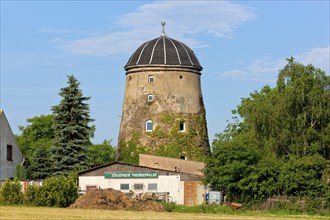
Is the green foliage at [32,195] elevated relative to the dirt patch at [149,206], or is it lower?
elevated

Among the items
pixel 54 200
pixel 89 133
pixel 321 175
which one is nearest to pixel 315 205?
pixel 321 175

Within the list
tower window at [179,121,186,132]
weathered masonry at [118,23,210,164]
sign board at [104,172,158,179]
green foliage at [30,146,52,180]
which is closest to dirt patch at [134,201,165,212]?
sign board at [104,172,158,179]

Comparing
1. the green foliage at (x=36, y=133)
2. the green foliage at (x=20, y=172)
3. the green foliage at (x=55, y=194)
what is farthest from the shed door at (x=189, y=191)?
the green foliage at (x=36, y=133)

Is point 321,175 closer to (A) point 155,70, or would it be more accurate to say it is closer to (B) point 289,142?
(B) point 289,142

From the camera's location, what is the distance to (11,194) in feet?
175

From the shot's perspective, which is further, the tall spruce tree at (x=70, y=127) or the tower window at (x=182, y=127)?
the tower window at (x=182, y=127)

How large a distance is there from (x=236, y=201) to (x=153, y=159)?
13392 mm

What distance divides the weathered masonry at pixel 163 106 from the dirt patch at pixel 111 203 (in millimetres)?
22075

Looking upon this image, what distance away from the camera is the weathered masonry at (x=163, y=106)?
245ft

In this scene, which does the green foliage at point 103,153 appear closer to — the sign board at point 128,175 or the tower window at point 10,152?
the tower window at point 10,152

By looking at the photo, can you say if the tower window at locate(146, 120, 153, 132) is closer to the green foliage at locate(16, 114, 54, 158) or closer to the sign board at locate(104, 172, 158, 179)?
the sign board at locate(104, 172, 158, 179)

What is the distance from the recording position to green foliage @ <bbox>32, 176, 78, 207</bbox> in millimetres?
52750

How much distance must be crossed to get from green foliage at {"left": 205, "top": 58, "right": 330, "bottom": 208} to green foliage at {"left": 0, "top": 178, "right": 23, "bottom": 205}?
12179mm

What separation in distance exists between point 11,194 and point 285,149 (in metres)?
19.5
